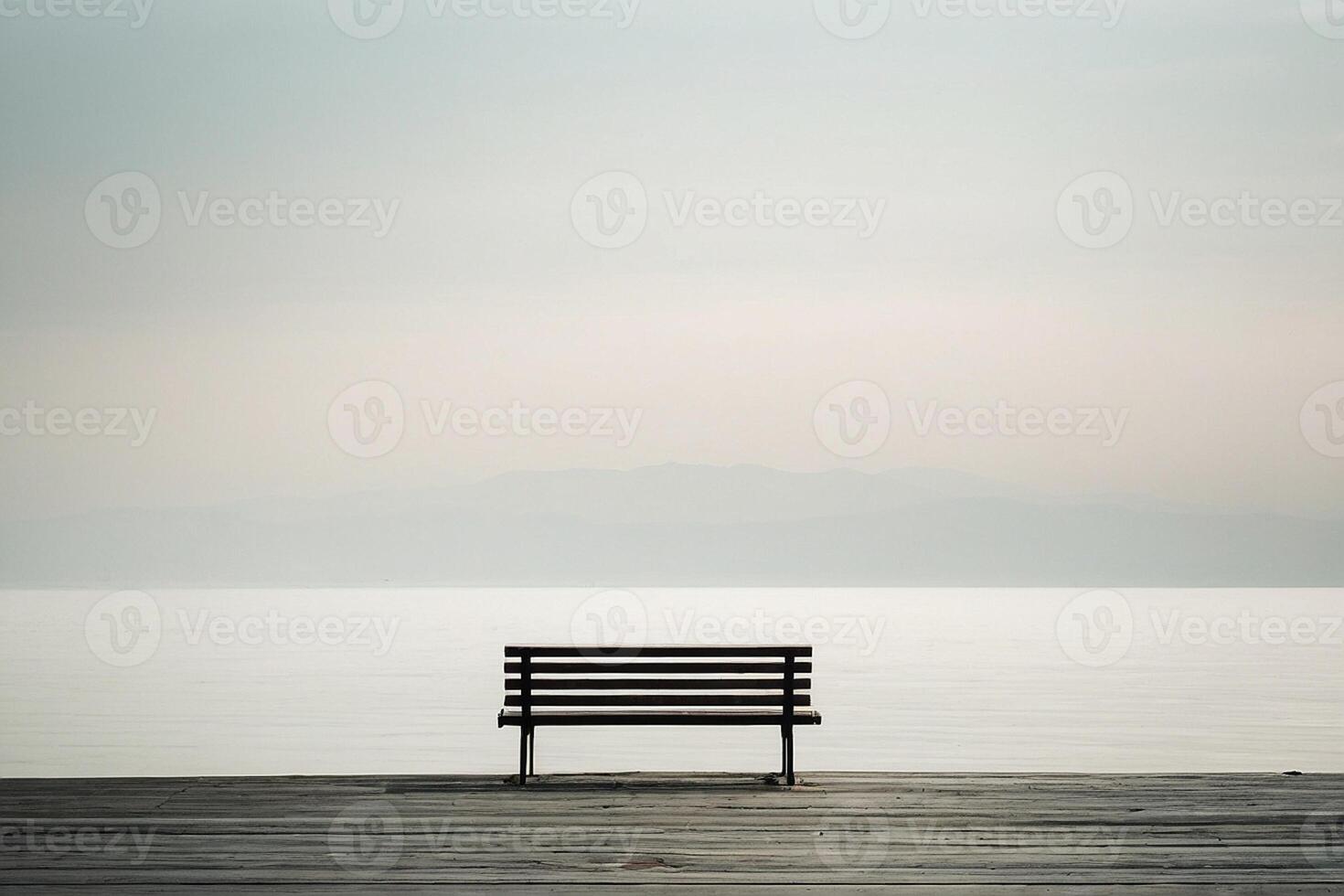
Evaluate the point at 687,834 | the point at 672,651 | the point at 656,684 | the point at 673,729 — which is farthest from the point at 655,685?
the point at 673,729

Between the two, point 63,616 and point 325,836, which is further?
point 63,616

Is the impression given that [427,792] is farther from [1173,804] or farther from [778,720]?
[1173,804]

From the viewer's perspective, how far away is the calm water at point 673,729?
1909 cm

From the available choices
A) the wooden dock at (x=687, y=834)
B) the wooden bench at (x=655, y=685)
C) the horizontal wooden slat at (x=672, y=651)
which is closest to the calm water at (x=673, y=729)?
the horizontal wooden slat at (x=672, y=651)

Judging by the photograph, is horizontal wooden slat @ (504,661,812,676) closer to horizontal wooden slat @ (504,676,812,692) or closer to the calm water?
horizontal wooden slat @ (504,676,812,692)

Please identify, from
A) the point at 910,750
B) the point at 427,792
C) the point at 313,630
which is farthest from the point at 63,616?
the point at 427,792

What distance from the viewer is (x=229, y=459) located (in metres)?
166

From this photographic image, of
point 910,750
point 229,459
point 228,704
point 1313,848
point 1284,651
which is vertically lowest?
point 1313,848

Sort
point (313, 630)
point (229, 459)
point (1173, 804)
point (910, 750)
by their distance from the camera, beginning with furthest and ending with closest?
1. point (229, 459)
2. point (313, 630)
3. point (910, 750)
4. point (1173, 804)

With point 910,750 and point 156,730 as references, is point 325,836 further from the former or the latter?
point 156,730

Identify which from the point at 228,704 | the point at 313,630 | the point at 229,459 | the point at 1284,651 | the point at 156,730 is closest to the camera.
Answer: the point at 156,730

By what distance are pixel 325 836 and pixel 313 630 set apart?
59.0 metres

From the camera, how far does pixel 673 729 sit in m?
22.5

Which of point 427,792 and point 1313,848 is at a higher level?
point 427,792
